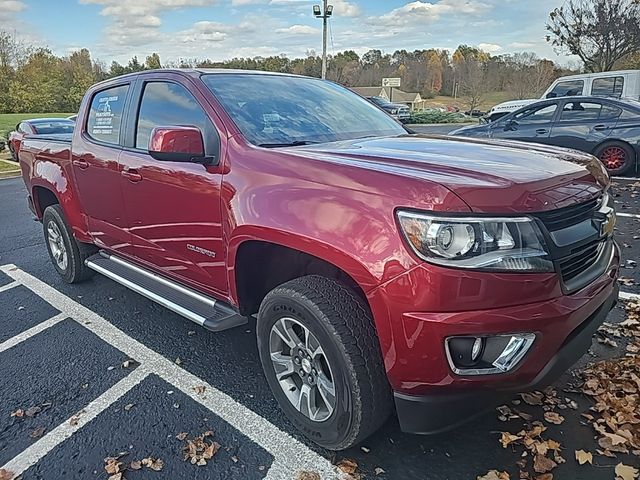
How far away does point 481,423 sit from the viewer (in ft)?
8.62

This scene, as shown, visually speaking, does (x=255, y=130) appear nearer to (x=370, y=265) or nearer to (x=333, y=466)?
(x=370, y=265)

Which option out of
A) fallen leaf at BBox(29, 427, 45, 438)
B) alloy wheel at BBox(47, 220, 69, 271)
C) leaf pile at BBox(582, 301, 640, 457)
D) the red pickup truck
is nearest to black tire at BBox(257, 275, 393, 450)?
the red pickup truck

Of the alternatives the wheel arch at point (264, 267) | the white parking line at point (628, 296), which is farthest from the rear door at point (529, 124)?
the wheel arch at point (264, 267)

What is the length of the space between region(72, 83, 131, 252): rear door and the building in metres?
63.8

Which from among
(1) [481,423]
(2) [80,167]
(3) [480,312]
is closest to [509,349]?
(3) [480,312]

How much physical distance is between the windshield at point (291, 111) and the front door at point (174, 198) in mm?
211

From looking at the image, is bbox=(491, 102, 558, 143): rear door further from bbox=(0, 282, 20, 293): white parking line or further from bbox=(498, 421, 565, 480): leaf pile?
bbox=(0, 282, 20, 293): white parking line

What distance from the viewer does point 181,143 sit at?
2.71 m

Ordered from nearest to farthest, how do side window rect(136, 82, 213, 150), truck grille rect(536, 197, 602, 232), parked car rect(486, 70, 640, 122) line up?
Answer: truck grille rect(536, 197, 602, 232) → side window rect(136, 82, 213, 150) → parked car rect(486, 70, 640, 122)

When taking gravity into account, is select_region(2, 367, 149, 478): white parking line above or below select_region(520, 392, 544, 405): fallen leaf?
above

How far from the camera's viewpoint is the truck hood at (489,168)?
1922mm

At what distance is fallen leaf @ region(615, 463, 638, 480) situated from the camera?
2.19 metres

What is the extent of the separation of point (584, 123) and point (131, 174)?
8.47 metres

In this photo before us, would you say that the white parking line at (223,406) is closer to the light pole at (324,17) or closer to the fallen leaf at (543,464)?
the fallen leaf at (543,464)
